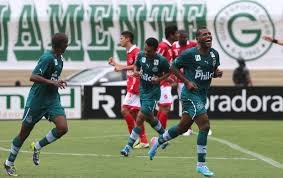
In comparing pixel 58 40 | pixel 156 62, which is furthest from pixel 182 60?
pixel 156 62

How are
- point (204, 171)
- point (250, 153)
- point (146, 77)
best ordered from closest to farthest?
point (204, 171), point (146, 77), point (250, 153)

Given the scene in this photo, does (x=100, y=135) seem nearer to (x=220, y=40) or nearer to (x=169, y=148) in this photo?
(x=169, y=148)

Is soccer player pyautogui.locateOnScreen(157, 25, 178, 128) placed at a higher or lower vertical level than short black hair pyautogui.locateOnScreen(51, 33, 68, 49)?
lower

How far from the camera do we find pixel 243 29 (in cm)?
3400

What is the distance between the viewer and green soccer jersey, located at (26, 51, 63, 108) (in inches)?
516

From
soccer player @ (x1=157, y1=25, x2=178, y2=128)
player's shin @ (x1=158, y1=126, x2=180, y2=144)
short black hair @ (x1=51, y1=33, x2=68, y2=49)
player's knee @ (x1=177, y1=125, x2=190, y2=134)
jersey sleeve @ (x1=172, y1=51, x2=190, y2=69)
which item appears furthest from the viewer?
soccer player @ (x1=157, y1=25, x2=178, y2=128)

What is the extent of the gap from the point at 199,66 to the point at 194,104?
0.55m

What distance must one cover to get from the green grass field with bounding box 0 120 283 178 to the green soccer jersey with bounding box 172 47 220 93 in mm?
1325

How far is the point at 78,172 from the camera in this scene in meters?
13.6

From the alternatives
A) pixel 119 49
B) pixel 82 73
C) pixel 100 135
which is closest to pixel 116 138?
pixel 100 135

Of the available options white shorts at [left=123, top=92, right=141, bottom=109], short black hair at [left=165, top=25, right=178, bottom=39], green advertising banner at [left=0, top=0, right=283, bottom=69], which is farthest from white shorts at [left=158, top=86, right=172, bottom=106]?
green advertising banner at [left=0, top=0, right=283, bottom=69]

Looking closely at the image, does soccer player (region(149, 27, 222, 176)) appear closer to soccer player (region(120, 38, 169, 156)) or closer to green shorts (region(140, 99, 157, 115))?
soccer player (region(120, 38, 169, 156))

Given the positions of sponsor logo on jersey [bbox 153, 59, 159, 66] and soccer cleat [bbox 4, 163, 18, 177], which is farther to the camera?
sponsor logo on jersey [bbox 153, 59, 159, 66]

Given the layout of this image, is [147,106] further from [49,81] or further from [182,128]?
[49,81]
